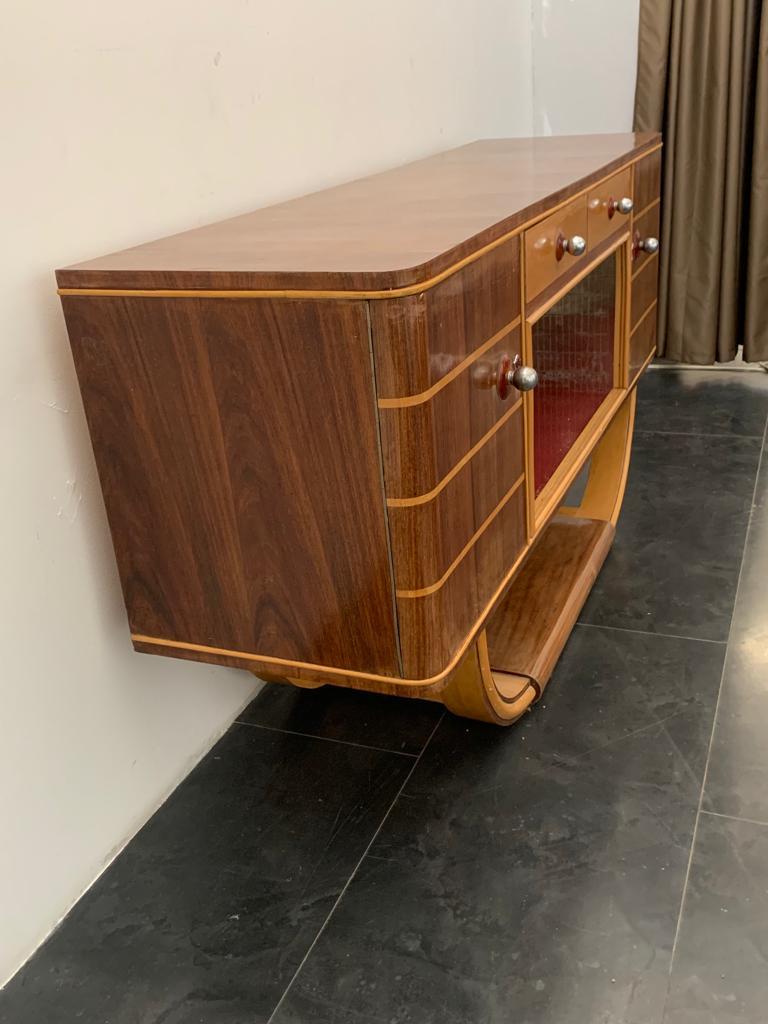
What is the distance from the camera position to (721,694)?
5.71 feet

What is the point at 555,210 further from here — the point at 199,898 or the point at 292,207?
the point at 199,898

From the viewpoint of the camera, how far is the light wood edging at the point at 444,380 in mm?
1070

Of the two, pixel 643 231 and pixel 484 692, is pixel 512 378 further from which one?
pixel 643 231

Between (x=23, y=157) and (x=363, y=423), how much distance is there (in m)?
0.52

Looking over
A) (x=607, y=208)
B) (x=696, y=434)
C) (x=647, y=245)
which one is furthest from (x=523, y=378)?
(x=696, y=434)

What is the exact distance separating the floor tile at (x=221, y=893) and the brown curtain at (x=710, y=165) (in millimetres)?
2095

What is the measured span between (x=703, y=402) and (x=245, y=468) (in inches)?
88.6

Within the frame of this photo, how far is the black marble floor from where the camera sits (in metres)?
1.23

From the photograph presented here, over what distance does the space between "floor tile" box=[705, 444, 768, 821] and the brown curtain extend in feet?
3.95

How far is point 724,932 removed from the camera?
127 centimetres

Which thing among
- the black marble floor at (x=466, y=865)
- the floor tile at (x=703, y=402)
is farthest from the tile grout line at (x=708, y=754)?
the floor tile at (x=703, y=402)

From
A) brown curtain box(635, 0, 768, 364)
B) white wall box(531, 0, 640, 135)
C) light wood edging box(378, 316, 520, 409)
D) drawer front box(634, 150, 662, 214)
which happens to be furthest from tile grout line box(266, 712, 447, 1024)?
white wall box(531, 0, 640, 135)

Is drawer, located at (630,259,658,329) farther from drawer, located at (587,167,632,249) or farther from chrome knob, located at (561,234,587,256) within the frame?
chrome knob, located at (561,234,587,256)

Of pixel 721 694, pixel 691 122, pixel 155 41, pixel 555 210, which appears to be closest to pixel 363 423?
pixel 555 210
